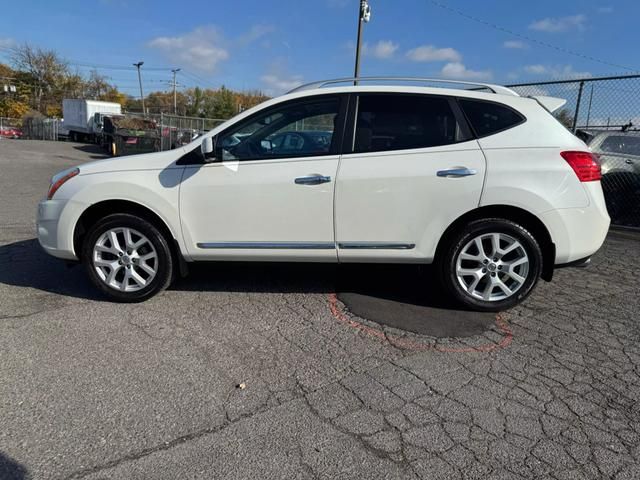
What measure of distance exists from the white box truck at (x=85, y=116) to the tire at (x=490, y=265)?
34.7 m

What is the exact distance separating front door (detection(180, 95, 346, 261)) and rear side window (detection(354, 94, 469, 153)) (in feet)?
0.73

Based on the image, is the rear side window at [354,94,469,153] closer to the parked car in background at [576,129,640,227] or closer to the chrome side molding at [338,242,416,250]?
the chrome side molding at [338,242,416,250]

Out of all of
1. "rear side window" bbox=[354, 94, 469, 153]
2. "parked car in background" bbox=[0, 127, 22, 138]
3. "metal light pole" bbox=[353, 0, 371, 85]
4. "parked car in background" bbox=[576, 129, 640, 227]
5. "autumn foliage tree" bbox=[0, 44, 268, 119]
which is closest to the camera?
"rear side window" bbox=[354, 94, 469, 153]

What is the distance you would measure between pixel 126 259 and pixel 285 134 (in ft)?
5.84

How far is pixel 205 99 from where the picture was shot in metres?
90.4

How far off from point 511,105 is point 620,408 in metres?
2.46

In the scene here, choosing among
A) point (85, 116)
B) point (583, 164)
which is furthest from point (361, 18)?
point (85, 116)

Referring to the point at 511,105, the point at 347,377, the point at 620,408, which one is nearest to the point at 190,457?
Answer: the point at 347,377

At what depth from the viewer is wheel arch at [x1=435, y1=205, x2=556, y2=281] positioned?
12.5ft

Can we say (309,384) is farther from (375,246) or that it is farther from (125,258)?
(125,258)

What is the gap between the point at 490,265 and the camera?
3.87 metres

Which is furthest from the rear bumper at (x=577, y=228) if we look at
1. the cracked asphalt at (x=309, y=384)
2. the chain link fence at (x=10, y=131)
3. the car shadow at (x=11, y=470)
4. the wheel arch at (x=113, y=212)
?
the chain link fence at (x=10, y=131)

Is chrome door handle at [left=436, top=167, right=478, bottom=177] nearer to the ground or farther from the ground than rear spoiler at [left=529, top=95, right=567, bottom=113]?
nearer to the ground

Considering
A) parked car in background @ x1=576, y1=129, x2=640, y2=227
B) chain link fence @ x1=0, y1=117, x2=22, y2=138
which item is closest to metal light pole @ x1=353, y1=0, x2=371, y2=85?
parked car in background @ x1=576, y1=129, x2=640, y2=227
